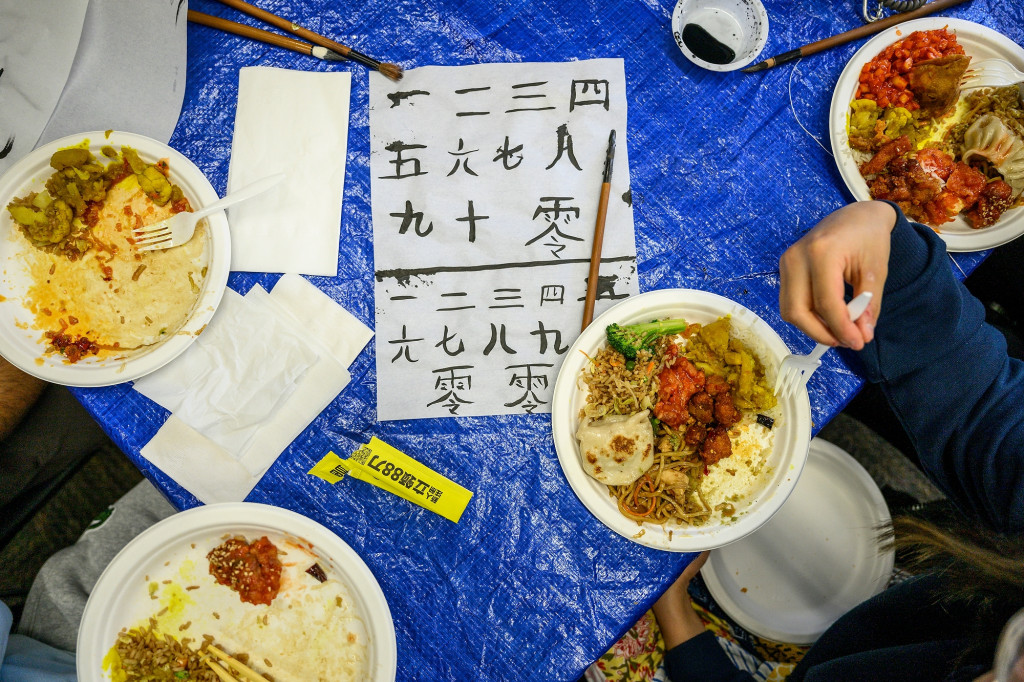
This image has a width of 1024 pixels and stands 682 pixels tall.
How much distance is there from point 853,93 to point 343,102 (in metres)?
1.45

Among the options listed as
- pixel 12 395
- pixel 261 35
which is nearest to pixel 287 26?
pixel 261 35

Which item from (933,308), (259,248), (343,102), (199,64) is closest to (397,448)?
(259,248)

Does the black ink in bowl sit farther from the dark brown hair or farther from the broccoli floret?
the dark brown hair

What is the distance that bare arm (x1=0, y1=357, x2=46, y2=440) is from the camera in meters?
1.81

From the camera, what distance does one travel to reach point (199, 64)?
Result: 5.50 ft

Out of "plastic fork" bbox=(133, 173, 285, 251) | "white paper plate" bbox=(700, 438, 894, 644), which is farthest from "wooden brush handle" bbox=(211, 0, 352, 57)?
"white paper plate" bbox=(700, 438, 894, 644)

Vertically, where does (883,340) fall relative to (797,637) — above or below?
above

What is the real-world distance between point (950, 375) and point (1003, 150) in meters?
0.61

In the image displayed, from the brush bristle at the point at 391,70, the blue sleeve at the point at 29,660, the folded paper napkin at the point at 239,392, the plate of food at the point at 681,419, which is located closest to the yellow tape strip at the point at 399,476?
the folded paper napkin at the point at 239,392

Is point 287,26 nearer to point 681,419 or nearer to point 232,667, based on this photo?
point 681,419

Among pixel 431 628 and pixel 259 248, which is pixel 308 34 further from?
pixel 431 628

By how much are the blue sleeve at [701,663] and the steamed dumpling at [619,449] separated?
799 millimetres

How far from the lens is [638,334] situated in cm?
143

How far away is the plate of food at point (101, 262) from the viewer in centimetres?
144
